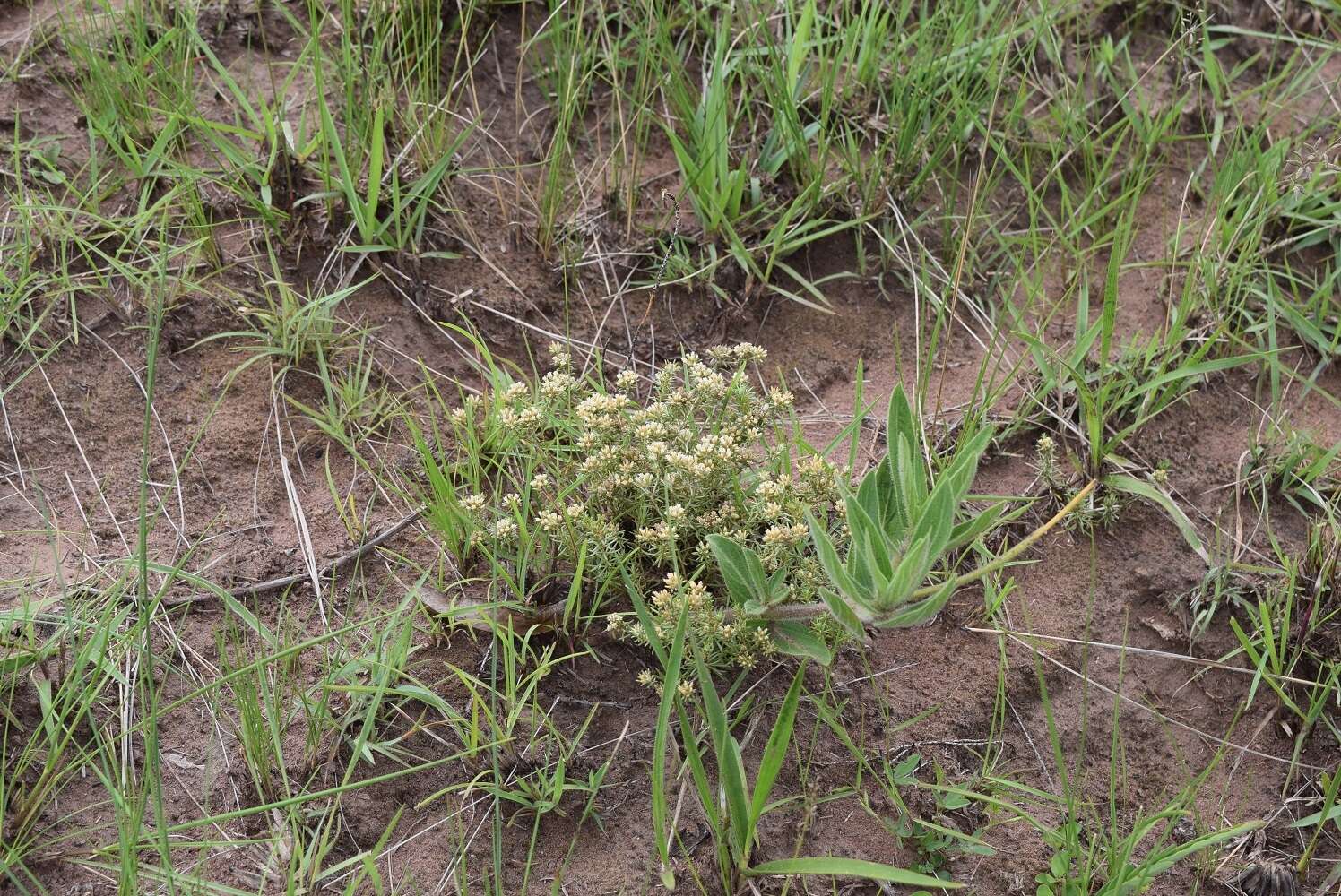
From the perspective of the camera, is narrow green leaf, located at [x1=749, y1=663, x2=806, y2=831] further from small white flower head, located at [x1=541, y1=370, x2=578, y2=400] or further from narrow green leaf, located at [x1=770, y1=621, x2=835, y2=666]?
small white flower head, located at [x1=541, y1=370, x2=578, y2=400]

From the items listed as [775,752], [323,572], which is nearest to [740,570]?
[775,752]

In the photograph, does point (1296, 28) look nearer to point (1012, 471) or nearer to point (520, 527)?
point (1012, 471)

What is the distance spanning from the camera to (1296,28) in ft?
11.9

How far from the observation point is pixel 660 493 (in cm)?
231

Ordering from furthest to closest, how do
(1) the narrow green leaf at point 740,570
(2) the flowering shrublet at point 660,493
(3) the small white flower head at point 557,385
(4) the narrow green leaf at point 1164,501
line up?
(4) the narrow green leaf at point 1164,501
(3) the small white flower head at point 557,385
(2) the flowering shrublet at point 660,493
(1) the narrow green leaf at point 740,570

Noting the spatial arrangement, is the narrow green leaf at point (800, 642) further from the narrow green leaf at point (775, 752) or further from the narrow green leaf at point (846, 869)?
the narrow green leaf at point (846, 869)

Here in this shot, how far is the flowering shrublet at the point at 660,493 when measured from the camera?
86.7 inches

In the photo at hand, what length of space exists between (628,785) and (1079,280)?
1822 millimetres

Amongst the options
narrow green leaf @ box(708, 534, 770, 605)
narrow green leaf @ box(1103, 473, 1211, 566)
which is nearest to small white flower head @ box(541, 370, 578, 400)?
narrow green leaf @ box(708, 534, 770, 605)

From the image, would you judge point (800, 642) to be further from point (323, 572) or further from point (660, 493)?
point (323, 572)

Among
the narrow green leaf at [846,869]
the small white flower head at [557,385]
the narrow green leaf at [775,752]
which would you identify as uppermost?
the small white flower head at [557,385]

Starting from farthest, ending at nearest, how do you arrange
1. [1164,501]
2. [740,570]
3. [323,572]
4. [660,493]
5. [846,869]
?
[1164,501]
[323,572]
[660,493]
[740,570]
[846,869]

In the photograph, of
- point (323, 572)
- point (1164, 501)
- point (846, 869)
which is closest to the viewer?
point (846, 869)

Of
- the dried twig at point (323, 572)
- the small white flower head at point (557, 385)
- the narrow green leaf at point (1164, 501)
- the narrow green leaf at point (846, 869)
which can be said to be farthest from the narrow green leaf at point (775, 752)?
the narrow green leaf at point (1164, 501)
